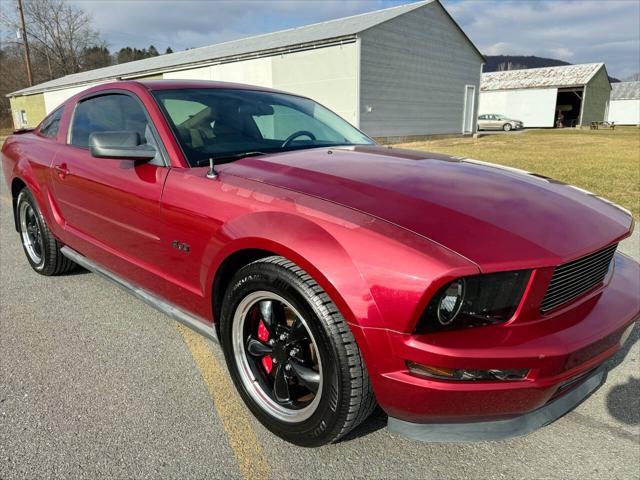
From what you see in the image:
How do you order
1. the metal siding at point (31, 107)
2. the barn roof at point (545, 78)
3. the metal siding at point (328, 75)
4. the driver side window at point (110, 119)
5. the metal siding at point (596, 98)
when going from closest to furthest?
1. the driver side window at point (110, 119)
2. the metal siding at point (328, 75)
3. the metal siding at point (31, 107)
4. the barn roof at point (545, 78)
5. the metal siding at point (596, 98)

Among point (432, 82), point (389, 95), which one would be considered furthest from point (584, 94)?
point (389, 95)

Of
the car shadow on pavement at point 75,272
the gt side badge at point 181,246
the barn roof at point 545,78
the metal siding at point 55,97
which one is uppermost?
the barn roof at point 545,78

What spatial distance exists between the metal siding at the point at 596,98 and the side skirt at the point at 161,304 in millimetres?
52979

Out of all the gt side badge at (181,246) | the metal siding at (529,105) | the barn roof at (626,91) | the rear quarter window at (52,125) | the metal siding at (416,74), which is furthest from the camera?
the barn roof at (626,91)

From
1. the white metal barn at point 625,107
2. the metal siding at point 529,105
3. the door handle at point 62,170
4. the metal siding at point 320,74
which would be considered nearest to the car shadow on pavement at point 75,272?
the door handle at point 62,170

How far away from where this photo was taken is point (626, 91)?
193 feet

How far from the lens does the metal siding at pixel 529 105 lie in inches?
1811

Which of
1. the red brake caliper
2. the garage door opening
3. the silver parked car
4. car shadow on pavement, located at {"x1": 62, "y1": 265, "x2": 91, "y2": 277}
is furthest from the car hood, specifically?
the garage door opening

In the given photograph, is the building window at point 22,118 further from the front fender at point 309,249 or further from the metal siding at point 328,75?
the front fender at point 309,249

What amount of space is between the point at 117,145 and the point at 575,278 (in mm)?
2305

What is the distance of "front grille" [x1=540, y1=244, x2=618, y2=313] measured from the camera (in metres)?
1.82

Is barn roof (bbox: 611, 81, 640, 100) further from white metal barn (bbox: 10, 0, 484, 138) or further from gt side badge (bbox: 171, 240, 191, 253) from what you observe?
gt side badge (bbox: 171, 240, 191, 253)

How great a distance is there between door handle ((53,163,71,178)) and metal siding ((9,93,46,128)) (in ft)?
121

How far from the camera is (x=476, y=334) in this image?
1.64 metres
